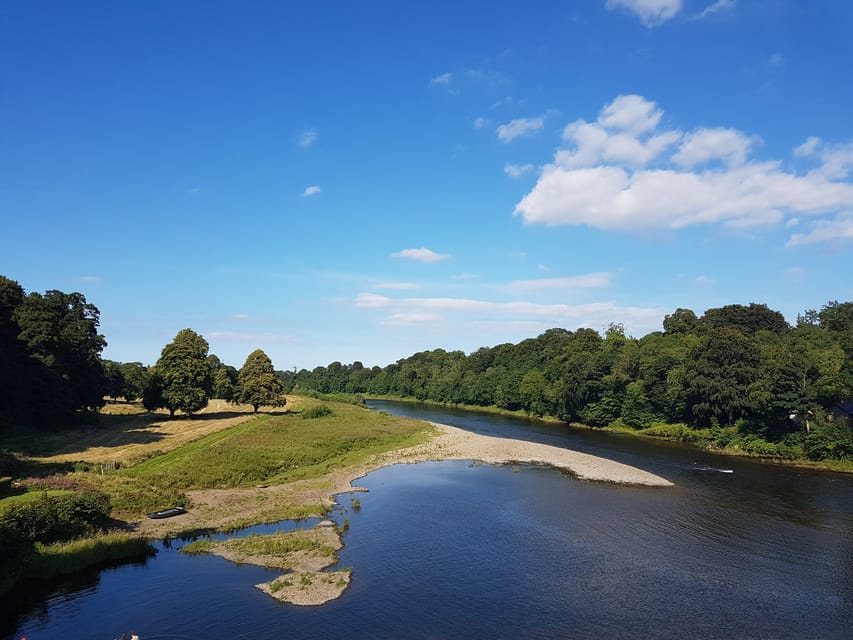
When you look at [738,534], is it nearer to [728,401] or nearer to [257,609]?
[257,609]

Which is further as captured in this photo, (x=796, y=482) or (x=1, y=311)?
(x=1, y=311)

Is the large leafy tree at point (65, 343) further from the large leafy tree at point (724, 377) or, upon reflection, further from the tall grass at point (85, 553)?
the large leafy tree at point (724, 377)

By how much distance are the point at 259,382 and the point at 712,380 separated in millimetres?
80320

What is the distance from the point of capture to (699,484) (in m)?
57.2

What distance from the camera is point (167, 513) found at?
4109cm

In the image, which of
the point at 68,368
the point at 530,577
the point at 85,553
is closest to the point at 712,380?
the point at 530,577

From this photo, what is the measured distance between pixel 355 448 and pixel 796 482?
55155 mm

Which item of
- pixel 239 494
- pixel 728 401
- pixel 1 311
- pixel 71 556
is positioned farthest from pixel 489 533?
pixel 1 311

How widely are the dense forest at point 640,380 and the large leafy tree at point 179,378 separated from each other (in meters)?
0.18

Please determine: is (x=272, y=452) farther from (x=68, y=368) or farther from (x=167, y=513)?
(x=68, y=368)

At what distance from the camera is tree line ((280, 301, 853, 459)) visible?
70.7 m

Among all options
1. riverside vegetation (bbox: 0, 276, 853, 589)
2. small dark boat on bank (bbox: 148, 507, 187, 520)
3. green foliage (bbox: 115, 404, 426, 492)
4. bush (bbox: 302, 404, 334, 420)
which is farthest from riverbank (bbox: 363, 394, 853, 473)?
small dark boat on bank (bbox: 148, 507, 187, 520)

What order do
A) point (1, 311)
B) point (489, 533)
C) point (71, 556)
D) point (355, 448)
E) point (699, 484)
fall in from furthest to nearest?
point (355, 448) → point (1, 311) → point (699, 484) → point (489, 533) → point (71, 556)

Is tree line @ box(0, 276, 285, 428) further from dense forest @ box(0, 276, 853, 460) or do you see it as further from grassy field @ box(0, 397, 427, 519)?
grassy field @ box(0, 397, 427, 519)
